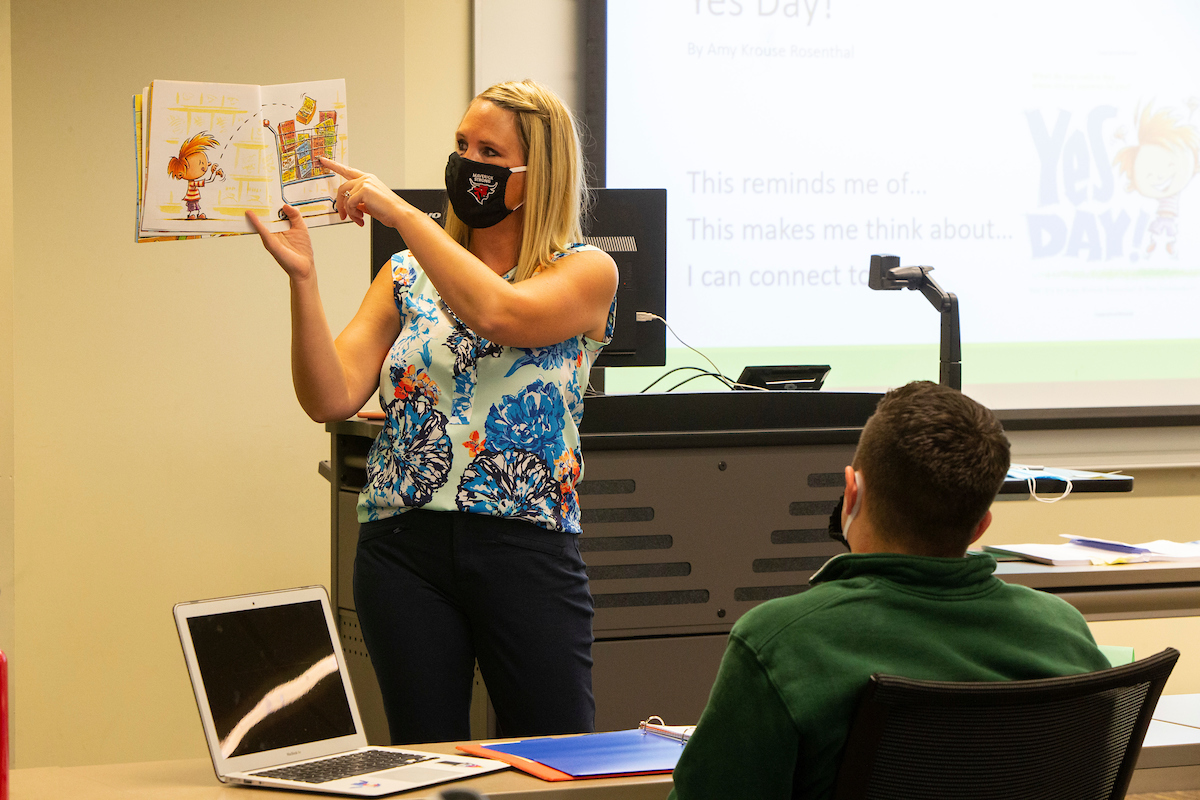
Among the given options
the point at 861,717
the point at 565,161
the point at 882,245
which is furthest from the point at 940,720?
the point at 882,245

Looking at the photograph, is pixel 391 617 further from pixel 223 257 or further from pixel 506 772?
pixel 223 257

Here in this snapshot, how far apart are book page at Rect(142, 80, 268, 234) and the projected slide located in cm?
196

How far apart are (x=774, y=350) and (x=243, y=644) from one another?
2.61 meters

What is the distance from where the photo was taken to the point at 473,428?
4.94 feet

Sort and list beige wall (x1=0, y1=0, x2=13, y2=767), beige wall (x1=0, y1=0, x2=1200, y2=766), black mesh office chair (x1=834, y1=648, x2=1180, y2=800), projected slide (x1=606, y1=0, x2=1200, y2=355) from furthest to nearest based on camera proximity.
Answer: projected slide (x1=606, y1=0, x2=1200, y2=355) < beige wall (x1=0, y1=0, x2=1200, y2=766) < beige wall (x1=0, y1=0, x2=13, y2=767) < black mesh office chair (x1=834, y1=648, x2=1180, y2=800)

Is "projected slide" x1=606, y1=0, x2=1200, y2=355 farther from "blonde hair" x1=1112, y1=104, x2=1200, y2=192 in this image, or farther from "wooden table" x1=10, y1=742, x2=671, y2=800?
"wooden table" x1=10, y1=742, x2=671, y2=800

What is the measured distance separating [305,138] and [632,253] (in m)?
0.89

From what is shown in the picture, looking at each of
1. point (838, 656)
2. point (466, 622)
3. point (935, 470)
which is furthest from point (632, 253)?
point (838, 656)

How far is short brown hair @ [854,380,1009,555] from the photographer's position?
102cm

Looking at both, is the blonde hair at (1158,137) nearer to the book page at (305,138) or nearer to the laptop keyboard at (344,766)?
the book page at (305,138)

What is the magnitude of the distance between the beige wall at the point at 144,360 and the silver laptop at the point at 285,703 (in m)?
2.00

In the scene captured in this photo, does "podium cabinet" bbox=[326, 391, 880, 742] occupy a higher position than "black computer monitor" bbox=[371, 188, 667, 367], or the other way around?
"black computer monitor" bbox=[371, 188, 667, 367]

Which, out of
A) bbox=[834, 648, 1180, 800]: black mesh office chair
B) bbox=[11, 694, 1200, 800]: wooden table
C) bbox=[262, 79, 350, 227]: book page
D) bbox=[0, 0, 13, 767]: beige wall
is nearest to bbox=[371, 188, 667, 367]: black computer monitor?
bbox=[262, 79, 350, 227]: book page

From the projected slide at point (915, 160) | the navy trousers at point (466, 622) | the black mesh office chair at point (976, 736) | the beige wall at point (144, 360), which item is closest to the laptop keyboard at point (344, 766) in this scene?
the navy trousers at point (466, 622)
